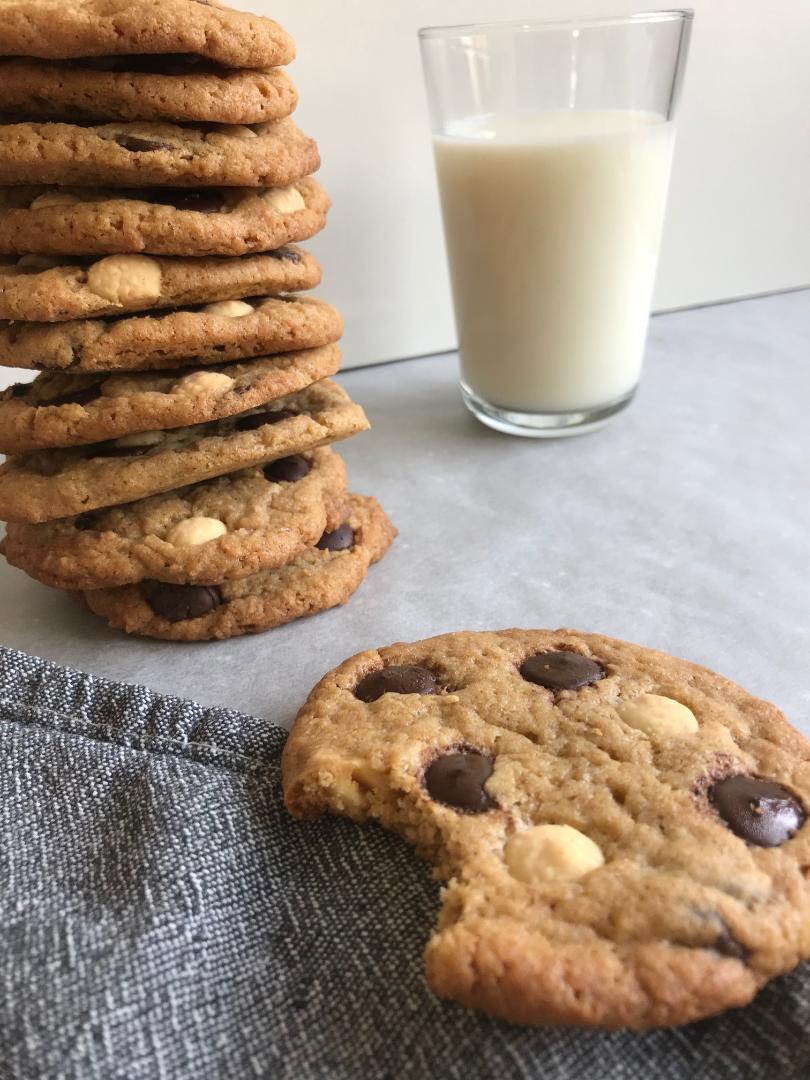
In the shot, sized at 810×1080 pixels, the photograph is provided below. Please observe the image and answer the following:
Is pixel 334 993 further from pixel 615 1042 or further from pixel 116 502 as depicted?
pixel 116 502

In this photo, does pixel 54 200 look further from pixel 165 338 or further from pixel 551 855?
pixel 551 855

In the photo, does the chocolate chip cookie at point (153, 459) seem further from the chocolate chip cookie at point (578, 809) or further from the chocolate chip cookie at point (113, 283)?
the chocolate chip cookie at point (578, 809)

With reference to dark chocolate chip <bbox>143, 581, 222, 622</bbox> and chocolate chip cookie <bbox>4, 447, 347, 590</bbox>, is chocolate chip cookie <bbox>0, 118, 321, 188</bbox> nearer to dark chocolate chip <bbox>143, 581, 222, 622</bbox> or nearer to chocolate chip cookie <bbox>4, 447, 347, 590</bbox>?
A: chocolate chip cookie <bbox>4, 447, 347, 590</bbox>

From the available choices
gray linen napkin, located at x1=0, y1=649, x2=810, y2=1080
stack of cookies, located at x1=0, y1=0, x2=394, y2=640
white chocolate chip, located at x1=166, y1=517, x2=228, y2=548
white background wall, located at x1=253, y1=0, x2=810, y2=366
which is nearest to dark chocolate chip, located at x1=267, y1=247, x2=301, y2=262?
stack of cookies, located at x1=0, y1=0, x2=394, y2=640

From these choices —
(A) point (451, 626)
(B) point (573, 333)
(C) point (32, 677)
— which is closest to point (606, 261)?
(B) point (573, 333)

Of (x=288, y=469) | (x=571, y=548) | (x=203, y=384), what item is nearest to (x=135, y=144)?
(x=203, y=384)

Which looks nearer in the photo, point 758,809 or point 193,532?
point 758,809

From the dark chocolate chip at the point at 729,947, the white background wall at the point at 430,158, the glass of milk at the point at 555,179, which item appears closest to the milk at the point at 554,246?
the glass of milk at the point at 555,179
